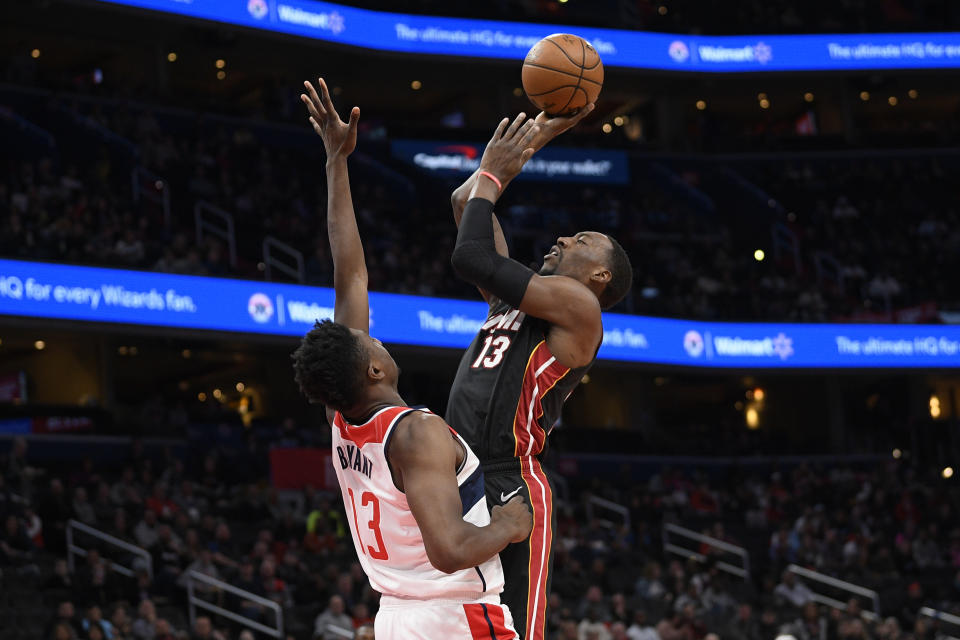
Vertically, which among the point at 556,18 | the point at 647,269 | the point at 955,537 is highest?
the point at 556,18

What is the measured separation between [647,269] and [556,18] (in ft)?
21.7

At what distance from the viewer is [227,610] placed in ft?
48.9

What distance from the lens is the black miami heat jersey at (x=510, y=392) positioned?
5.28 metres

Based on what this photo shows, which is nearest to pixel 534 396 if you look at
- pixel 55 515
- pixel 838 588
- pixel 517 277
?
pixel 517 277

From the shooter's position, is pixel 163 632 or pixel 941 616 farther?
pixel 941 616

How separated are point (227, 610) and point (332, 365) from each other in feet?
36.3

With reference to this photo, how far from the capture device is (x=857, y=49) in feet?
107

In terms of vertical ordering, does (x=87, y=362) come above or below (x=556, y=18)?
below

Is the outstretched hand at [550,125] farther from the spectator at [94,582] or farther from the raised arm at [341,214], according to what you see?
the spectator at [94,582]

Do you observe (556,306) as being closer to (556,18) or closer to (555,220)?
(555,220)

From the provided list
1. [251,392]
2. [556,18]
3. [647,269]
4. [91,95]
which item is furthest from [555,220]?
[91,95]

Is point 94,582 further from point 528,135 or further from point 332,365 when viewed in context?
point 332,365

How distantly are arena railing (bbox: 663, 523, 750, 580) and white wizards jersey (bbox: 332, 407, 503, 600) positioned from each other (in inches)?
649

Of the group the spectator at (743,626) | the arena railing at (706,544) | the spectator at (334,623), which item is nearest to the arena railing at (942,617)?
the spectator at (743,626)
